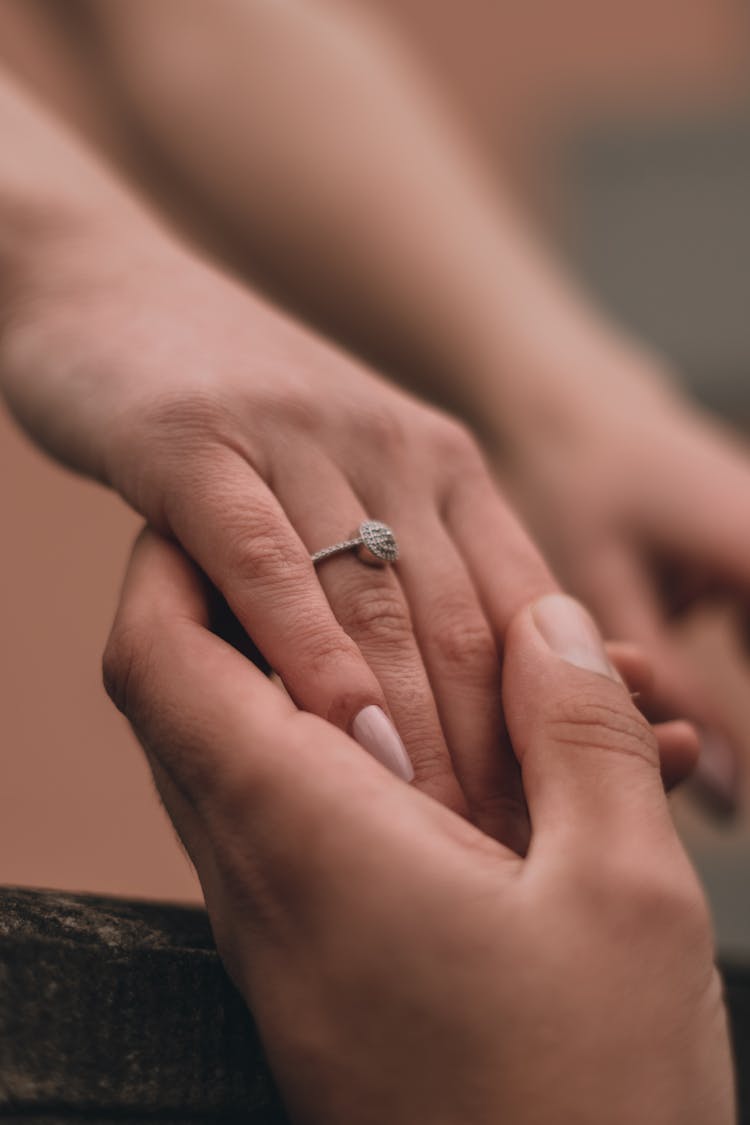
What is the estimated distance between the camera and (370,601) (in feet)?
1.73

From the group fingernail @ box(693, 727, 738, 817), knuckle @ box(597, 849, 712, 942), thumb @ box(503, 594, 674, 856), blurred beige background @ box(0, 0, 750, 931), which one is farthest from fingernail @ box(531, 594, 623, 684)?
blurred beige background @ box(0, 0, 750, 931)

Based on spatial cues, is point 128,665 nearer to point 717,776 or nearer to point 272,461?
point 272,461

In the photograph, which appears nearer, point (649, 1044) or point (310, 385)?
point (649, 1044)

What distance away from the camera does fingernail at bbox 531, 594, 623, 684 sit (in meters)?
0.48

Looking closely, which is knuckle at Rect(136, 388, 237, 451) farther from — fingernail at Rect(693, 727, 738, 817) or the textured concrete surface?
fingernail at Rect(693, 727, 738, 817)

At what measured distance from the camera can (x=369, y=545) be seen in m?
0.53

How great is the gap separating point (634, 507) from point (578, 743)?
2.02 ft

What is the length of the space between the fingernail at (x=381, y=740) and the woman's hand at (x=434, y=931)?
0.05 metres

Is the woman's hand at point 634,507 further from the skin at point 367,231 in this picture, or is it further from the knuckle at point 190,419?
the knuckle at point 190,419

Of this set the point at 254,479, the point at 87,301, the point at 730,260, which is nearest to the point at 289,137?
the point at 87,301

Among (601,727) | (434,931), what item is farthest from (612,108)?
(434,931)

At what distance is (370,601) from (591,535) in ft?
1.77

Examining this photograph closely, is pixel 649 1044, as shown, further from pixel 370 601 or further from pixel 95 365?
pixel 95 365

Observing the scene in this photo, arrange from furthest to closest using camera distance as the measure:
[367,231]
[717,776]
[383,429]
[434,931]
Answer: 1. [367,231]
2. [717,776]
3. [383,429]
4. [434,931]
